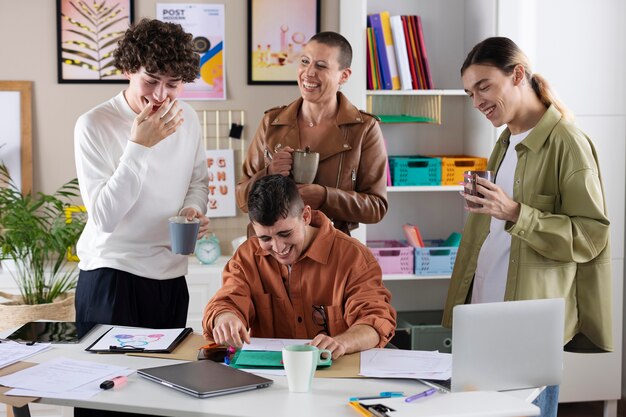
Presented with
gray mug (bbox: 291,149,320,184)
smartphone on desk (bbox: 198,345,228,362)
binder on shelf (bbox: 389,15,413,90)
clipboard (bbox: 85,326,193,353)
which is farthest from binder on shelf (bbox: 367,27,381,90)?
smartphone on desk (bbox: 198,345,228,362)

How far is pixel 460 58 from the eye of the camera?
4574mm

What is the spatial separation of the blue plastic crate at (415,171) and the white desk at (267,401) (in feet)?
7.23

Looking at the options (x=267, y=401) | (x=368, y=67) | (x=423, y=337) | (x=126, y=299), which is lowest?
(x=423, y=337)

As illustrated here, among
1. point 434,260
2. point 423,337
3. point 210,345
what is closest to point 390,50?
point 434,260

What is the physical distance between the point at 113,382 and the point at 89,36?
266cm

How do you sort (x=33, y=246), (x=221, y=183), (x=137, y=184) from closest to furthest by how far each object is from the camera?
(x=137, y=184)
(x=33, y=246)
(x=221, y=183)

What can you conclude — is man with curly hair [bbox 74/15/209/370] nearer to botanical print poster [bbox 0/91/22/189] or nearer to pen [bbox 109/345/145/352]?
pen [bbox 109/345/145/352]

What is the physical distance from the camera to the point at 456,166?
170 inches

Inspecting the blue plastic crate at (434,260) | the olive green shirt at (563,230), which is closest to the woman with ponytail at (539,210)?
the olive green shirt at (563,230)

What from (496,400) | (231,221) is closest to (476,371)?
(496,400)

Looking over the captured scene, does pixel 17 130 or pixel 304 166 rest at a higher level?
pixel 17 130

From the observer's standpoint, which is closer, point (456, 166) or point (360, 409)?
point (360, 409)

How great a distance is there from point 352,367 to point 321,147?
3.30 ft

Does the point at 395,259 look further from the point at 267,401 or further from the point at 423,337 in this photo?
the point at 267,401
